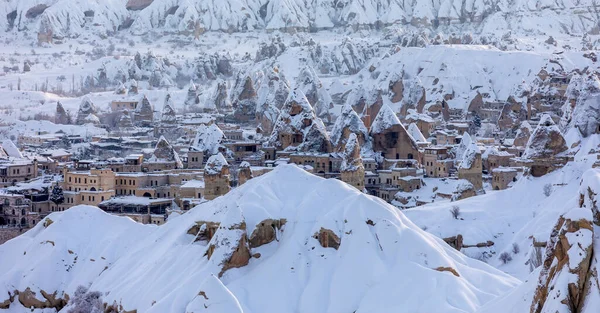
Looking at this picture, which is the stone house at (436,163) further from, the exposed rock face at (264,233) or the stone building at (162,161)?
the exposed rock face at (264,233)

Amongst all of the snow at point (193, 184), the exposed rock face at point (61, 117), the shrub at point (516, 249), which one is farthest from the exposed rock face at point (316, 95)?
the shrub at point (516, 249)

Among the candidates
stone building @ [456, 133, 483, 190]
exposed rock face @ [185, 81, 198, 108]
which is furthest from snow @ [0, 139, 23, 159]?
exposed rock face @ [185, 81, 198, 108]

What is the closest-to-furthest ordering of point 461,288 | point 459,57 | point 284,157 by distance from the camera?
point 461,288, point 284,157, point 459,57

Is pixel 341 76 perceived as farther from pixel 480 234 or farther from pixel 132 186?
pixel 480 234

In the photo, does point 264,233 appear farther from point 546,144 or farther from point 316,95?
point 316,95

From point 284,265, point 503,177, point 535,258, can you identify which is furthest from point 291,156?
point 284,265

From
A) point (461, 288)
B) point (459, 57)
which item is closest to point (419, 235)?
point (461, 288)

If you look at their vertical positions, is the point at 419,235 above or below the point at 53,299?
above
